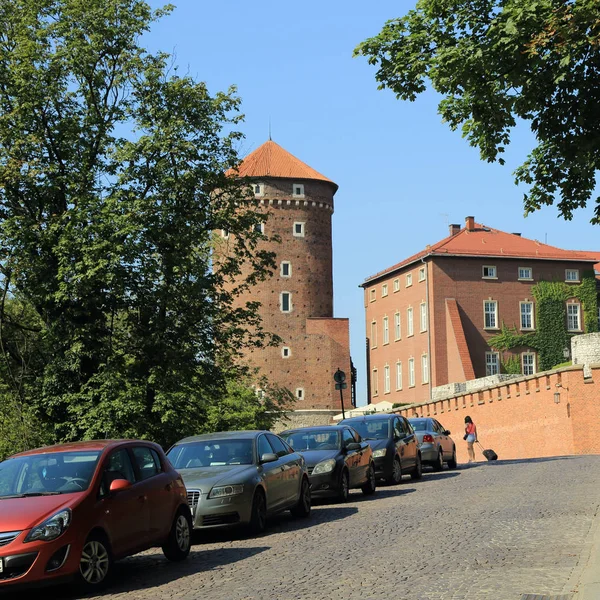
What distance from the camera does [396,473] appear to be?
25.8 meters

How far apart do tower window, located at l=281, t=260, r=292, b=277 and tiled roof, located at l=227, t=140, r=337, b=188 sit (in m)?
8.06

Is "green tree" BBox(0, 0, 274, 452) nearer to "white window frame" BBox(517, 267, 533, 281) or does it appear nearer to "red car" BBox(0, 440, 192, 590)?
"red car" BBox(0, 440, 192, 590)

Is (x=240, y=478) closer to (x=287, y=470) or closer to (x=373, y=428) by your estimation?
(x=287, y=470)

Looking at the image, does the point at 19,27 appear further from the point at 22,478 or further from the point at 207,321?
the point at 22,478

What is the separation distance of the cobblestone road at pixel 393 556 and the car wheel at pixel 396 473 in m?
5.25

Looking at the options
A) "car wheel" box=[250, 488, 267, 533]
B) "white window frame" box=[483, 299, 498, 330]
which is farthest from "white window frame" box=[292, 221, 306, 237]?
"car wheel" box=[250, 488, 267, 533]

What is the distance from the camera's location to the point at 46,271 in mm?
33406

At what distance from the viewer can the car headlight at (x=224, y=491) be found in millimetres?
15219

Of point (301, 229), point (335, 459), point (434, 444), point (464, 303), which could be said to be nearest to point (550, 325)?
point (464, 303)

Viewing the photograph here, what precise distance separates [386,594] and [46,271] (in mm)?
25363

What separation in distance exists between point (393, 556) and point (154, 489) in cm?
281

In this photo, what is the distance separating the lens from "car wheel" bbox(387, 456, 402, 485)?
25562 mm

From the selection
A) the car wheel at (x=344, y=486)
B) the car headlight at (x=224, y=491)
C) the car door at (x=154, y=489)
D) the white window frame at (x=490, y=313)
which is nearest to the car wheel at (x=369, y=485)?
the car wheel at (x=344, y=486)

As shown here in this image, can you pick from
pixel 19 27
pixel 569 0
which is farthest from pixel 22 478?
pixel 19 27
